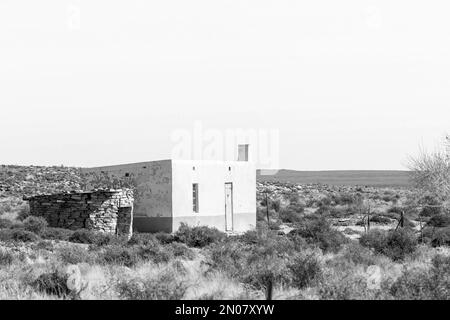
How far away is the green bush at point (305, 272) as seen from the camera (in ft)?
43.7

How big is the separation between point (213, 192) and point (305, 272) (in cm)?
1733

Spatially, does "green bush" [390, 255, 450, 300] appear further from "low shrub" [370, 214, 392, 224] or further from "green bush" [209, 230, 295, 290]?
"low shrub" [370, 214, 392, 224]

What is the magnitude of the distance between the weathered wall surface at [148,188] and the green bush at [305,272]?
1523cm

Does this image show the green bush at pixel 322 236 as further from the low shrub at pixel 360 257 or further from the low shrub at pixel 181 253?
the low shrub at pixel 181 253

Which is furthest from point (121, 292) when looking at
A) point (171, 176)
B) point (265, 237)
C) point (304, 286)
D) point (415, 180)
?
point (415, 180)

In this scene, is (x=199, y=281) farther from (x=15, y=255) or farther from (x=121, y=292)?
(x=15, y=255)

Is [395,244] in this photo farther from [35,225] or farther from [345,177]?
[345,177]

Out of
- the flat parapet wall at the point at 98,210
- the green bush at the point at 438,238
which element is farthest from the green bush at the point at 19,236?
the green bush at the point at 438,238

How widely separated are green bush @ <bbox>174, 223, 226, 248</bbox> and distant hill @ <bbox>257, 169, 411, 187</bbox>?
100714 millimetres

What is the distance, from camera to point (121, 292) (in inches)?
456

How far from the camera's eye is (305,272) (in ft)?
44.8

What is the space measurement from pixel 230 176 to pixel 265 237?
6869 mm

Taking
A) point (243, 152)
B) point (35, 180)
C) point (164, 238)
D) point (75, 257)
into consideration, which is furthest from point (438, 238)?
point (35, 180)

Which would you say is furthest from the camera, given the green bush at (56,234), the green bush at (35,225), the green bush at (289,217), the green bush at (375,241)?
the green bush at (289,217)
